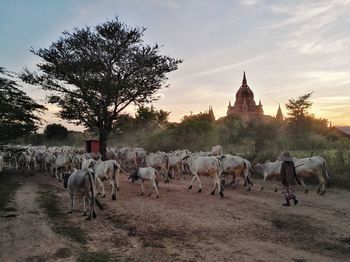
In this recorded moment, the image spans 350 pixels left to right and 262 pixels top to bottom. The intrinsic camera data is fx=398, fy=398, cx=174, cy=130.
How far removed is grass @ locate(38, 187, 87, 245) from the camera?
32.8ft

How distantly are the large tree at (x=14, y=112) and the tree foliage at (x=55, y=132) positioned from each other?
50.5 m

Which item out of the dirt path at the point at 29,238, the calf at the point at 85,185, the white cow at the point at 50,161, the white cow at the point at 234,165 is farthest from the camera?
the white cow at the point at 50,161

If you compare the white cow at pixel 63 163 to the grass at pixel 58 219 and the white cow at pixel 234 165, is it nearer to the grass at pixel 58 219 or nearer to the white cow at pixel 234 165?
the grass at pixel 58 219

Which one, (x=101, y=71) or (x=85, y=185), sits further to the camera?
(x=101, y=71)

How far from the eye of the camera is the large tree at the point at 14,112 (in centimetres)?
2126

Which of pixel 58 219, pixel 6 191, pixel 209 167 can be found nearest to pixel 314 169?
pixel 209 167

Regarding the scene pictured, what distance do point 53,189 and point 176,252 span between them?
11.6 m

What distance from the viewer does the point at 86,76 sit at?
29.3m

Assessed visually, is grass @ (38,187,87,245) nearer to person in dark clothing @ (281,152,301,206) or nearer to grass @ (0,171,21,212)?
grass @ (0,171,21,212)

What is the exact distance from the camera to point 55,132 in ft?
240

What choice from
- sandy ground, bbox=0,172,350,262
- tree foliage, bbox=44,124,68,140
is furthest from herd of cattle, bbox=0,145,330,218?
tree foliage, bbox=44,124,68,140

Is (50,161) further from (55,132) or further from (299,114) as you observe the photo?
(55,132)

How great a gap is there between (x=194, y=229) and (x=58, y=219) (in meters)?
4.26

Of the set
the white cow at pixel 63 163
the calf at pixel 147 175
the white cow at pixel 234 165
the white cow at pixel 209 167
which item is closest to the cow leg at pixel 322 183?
the white cow at pixel 234 165
